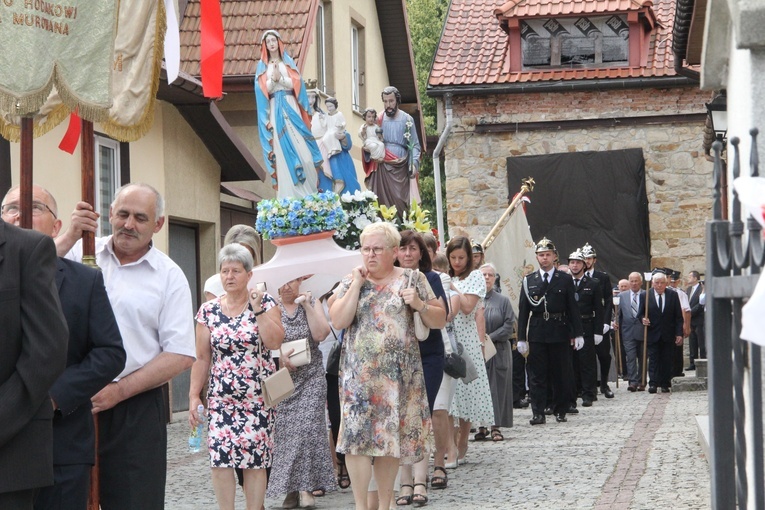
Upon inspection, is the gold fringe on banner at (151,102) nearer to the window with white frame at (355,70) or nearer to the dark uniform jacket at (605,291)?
the dark uniform jacket at (605,291)

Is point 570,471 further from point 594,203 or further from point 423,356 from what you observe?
point 594,203

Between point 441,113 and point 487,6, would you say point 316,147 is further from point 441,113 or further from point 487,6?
point 487,6

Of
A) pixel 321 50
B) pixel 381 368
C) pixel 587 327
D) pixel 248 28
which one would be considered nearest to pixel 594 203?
pixel 321 50

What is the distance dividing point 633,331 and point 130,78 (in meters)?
16.5

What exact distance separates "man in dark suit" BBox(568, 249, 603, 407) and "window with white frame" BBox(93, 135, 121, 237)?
6671 millimetres

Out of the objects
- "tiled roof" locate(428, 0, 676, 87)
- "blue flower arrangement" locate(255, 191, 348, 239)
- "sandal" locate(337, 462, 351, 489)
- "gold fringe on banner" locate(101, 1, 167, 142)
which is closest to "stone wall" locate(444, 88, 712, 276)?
"tiled roof" locate(428, 0, 676, 87)

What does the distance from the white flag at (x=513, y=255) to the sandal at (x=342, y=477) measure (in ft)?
27.8

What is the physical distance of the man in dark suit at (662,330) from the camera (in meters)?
20.8

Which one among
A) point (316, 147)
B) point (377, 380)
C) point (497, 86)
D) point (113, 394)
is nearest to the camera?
point (113, 394)

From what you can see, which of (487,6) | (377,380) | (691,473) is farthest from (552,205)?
(377,380)

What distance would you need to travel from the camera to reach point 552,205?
27.9m

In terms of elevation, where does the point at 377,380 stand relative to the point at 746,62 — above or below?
below

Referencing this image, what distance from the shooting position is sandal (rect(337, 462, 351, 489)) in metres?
10.8

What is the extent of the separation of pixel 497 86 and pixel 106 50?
2191cm
